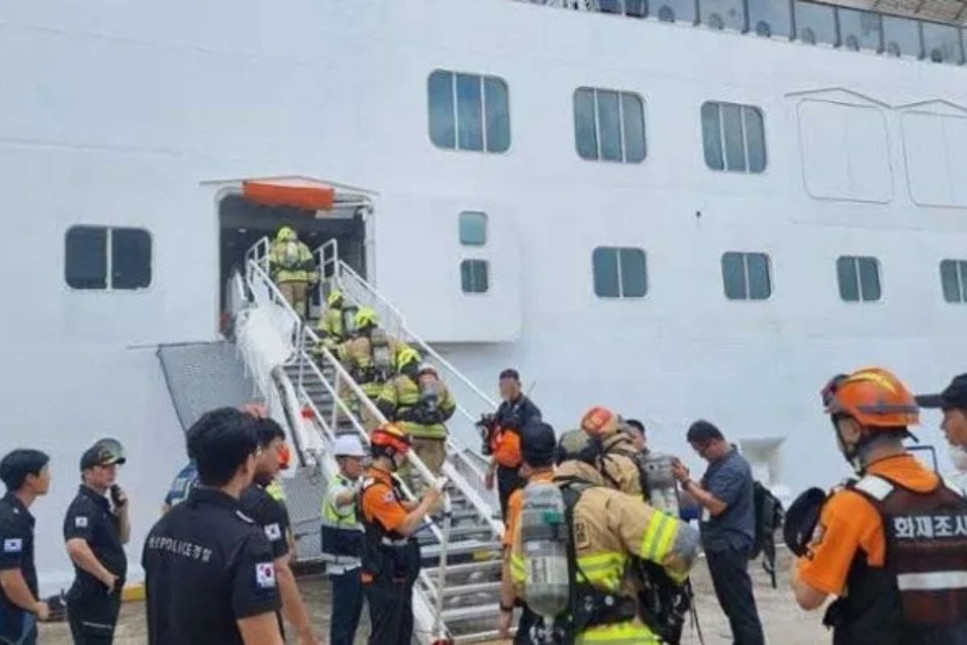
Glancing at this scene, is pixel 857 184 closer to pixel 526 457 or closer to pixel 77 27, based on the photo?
pixel 77 27

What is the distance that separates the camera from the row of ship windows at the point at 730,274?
37.5 ft

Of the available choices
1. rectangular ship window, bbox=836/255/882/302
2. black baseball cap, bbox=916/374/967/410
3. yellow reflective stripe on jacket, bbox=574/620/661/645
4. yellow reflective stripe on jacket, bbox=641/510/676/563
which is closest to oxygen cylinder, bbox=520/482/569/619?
yellow reflective stripe on jacket, bbox=574/620/661/645

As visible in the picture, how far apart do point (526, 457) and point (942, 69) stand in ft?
50.0

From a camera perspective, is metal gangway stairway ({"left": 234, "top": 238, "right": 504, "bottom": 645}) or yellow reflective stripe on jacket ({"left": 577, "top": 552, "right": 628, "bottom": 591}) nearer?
yellow reflective stripe on jacket ({"left": 577, "top": 552, "right": 628, "bottom": 591})

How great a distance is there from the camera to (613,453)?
3.65m

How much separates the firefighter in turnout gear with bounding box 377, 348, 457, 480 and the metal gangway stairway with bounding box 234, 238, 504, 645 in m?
0.22

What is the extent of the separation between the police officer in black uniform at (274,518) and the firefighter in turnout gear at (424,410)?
2.95m

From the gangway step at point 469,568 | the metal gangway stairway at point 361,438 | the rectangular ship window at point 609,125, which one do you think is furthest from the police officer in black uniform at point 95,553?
the rectangular ship window at point 609,125

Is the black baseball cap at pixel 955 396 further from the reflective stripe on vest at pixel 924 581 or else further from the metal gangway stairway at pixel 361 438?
the metal gangway stairway at pixel 361 438

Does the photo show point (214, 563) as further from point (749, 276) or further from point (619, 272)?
point (749, 276)

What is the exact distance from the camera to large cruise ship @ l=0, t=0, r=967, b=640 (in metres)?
9.57

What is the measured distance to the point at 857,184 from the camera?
14.5 metres

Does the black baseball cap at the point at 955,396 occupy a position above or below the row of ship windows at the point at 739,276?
below

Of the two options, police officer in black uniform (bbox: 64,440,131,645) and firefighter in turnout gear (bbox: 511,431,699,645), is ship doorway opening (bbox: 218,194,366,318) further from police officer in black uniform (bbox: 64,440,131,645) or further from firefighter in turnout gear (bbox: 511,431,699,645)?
firefighter in turnout gear (bbox: 511,431,699,645)
